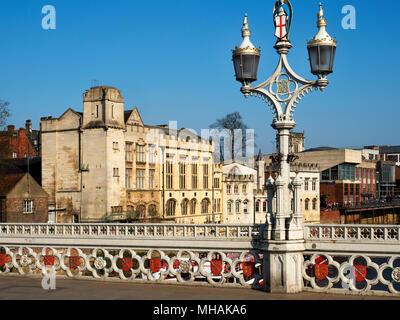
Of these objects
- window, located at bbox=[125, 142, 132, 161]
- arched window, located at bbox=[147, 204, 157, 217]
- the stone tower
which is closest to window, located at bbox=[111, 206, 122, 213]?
the stone tower

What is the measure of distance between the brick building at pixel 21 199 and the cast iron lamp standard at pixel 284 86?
112 ft

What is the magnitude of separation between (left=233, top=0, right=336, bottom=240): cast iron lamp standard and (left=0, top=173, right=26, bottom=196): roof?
3442 centimetres

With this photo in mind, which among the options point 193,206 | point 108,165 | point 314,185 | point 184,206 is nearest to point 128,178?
point 108,165

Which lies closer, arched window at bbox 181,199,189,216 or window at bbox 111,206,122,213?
window at bbox 111,206,122,213

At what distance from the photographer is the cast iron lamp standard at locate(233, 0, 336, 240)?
1521cm

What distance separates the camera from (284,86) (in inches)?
626

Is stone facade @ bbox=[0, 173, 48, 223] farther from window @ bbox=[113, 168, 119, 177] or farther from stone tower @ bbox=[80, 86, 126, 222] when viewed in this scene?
window @ bbox=[113, 168, 119, 177]

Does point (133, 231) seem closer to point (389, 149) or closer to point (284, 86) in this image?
point (284, 86)

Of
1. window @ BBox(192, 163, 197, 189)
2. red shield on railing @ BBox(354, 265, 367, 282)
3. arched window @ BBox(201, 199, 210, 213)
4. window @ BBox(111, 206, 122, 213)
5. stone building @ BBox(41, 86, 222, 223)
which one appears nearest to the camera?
red shield on railing @ BBox(354, 265, 367, 282)

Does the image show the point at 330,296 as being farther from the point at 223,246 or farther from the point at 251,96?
the point at 251,96

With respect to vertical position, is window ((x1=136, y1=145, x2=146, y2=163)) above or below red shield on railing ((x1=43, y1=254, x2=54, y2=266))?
above

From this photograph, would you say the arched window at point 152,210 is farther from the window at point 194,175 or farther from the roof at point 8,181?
the roof at point 8,181
